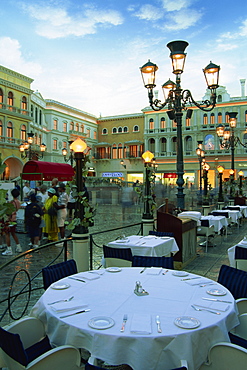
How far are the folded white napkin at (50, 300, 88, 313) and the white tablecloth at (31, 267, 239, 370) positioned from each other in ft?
0.11

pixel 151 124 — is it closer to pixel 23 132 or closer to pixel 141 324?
→ pixel 23 132

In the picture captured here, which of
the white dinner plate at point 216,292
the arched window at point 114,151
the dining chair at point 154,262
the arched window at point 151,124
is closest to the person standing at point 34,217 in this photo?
the dining chair at point 154,262

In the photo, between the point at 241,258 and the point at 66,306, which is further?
the point at 241,258

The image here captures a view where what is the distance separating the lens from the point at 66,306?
109 inches

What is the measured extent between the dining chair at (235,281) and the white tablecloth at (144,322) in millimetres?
503

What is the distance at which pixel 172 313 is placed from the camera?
263 cm

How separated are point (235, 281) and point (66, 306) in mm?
2074

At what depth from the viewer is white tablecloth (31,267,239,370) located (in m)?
2.26

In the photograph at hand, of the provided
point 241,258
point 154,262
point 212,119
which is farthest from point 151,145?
point 154,262

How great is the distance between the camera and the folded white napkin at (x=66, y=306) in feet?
A: 8.88

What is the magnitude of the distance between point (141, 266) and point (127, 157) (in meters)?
45.9

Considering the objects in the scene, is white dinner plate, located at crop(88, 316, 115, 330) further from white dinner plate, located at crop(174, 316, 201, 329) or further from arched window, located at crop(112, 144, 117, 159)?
arched window, located at crop(112, 144, 117, 159)

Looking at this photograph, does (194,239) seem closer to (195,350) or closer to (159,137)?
(195,350)

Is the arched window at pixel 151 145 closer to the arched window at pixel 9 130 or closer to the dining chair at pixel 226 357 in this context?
the arched window at pixel 9 130
